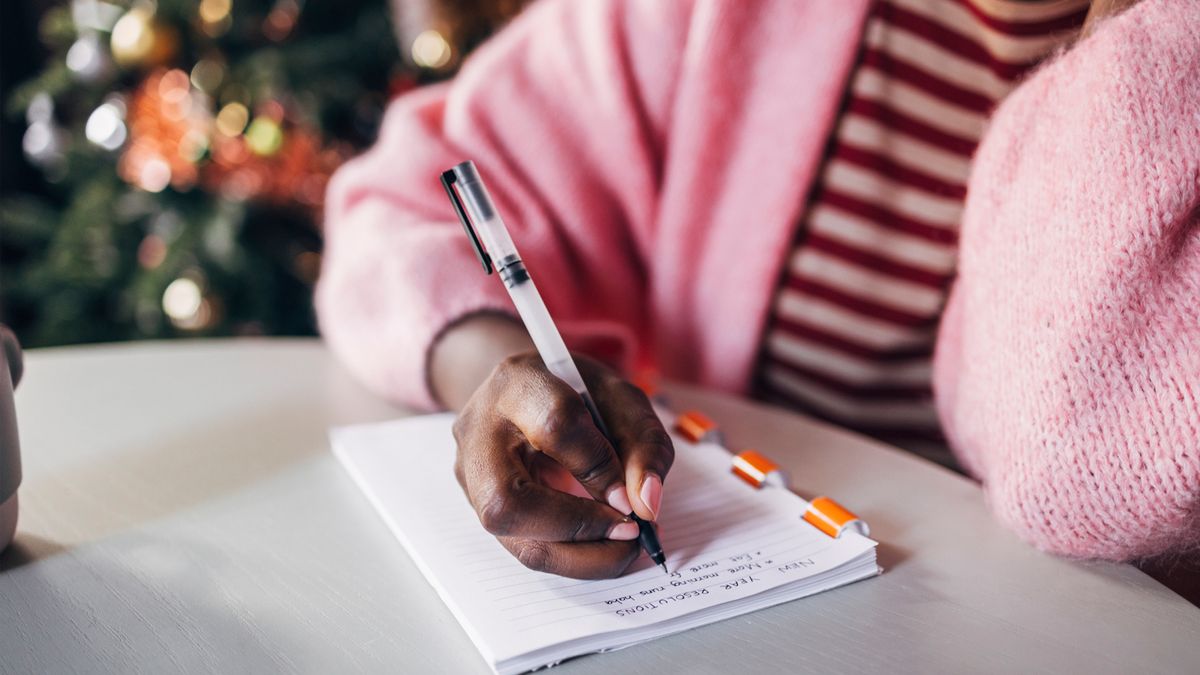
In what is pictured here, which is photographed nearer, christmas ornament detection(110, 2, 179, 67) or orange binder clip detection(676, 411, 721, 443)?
orange binder clip detection(676, 411, 721, 443)

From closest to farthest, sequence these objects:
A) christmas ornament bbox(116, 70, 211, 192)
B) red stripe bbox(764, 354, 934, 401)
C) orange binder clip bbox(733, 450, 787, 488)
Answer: orange binder clip bbox(733, 450, 787, 488) → red stripe bbox(764, 354, 934, 401) → christmas ornament bbox(116, 70, 211, 192)

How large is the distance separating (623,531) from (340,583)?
130 millimetres

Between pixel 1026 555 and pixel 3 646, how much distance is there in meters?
0.44

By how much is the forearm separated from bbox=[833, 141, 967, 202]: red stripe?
0.30 m

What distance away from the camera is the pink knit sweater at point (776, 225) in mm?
390

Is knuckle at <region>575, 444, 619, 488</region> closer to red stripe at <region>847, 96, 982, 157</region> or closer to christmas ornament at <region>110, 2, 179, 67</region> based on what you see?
red stripe at <region>847, 96, 982, 157</region>

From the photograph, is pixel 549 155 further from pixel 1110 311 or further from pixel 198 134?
pixel 198 134

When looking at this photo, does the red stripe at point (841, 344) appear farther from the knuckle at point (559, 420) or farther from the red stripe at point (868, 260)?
the knuckle at point (559, 420)

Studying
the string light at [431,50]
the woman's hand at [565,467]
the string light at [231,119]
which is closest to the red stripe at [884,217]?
the woman's hand at [565,467]

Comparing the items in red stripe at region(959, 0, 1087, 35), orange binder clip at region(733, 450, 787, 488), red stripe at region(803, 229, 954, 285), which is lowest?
orange binder clip at region(733, 450, 787, 488)

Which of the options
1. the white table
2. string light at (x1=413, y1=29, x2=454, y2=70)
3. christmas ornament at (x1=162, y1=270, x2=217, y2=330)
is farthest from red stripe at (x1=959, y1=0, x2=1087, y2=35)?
christmas ornament at (x1=162, y1=270, x2=217, y2=330)

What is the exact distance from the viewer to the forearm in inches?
20.8

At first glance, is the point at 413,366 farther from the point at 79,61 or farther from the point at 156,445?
the point at 79,61

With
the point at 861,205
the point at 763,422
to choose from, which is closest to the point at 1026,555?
the point at 763,422
